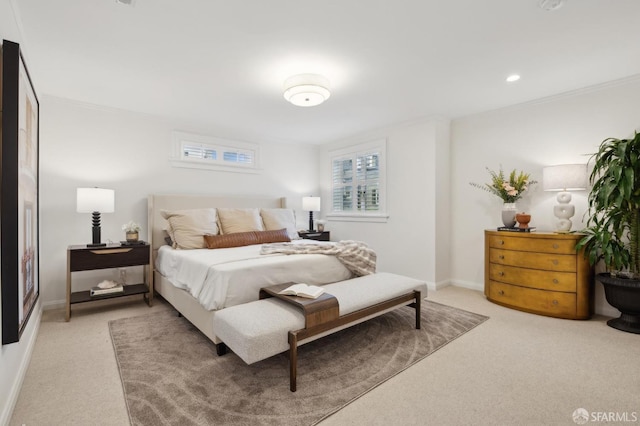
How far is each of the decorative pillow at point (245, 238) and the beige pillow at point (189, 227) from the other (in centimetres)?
11

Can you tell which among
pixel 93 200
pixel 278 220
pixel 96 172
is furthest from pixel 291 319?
pixel 96 172

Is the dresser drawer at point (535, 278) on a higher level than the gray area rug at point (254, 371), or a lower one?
higher

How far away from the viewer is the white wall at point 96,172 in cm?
337

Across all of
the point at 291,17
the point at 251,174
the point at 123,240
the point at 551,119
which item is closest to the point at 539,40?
the point at 551,119

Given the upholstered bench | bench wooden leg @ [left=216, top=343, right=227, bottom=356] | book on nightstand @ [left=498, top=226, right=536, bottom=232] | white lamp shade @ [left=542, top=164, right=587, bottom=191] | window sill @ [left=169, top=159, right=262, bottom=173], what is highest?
window sill @ [left=169, top=159, right=262, bottom=173]

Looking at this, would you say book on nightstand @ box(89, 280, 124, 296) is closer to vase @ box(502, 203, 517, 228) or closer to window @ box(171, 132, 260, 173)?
window @ box(171, 132, 260, 173)

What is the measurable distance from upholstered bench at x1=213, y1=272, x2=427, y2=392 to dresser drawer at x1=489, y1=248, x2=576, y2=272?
1.52 metres

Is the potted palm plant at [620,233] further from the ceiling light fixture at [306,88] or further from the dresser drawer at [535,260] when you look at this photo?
the ceiling light fixture at [306,88]

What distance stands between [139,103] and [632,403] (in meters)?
5.09

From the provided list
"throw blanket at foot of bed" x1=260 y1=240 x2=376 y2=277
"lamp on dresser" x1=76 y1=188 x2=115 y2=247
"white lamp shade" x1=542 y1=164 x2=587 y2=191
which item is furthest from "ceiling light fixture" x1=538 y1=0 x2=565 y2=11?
"lamp on dresser" x1=76 y1=188 x2=115 y2=247

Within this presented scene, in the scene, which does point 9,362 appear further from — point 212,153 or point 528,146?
point 528,146

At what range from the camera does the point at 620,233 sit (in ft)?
8.98

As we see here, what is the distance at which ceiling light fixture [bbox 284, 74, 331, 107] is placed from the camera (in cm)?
273

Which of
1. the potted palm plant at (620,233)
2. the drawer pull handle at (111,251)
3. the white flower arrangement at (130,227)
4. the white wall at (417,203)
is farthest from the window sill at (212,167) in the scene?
the potted palm plant at (620,233)
